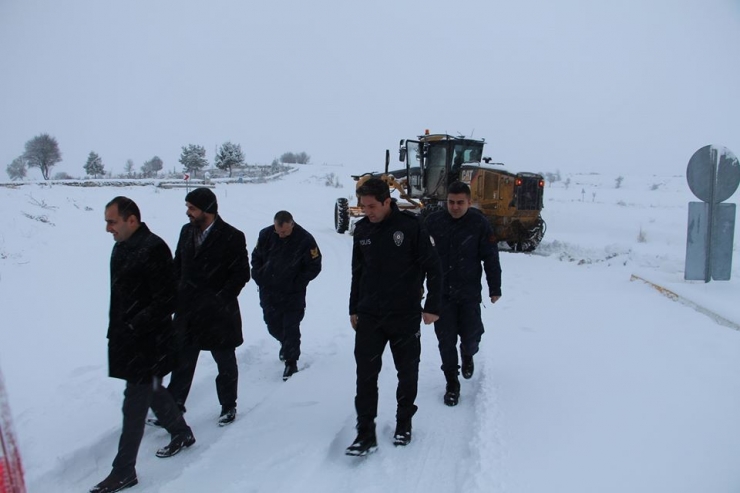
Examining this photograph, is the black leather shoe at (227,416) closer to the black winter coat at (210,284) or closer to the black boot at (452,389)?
the black winter coat at (210,284)

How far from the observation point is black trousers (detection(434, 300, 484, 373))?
4.39m

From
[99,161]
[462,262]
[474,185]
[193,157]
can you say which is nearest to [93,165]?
[99,161]

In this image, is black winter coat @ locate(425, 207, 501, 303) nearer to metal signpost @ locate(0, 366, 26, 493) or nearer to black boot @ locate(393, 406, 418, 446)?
black boot @ locate(393, 406, 418, 446)

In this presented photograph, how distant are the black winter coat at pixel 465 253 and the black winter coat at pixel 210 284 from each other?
1747 mm

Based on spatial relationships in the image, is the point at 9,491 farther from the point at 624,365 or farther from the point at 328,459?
the point at 624,365

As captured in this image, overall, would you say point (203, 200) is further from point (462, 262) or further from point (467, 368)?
point (467, 368)

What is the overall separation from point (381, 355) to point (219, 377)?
1.39 m

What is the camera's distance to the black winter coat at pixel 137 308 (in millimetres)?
3201

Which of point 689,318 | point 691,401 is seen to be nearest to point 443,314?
point 691,401

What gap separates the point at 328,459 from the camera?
3.49 meters

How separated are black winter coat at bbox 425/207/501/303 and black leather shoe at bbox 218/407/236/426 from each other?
2.02 meters

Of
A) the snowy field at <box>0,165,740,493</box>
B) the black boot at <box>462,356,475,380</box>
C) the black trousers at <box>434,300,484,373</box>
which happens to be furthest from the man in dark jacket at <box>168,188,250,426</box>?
the black boot at <box>462,356,475,380</box>

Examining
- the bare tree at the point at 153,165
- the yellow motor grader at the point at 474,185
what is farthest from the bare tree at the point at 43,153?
the yellow motor grader at the point at 474,185

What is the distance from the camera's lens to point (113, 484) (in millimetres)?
3133
